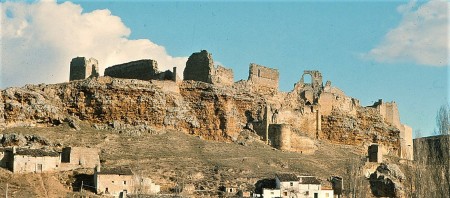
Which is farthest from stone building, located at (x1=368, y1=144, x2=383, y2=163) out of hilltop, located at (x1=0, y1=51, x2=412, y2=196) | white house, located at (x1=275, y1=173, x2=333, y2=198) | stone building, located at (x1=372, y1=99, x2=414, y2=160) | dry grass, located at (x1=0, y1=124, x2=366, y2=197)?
white house, located at (x1=275, y1=173, x2=333, y2=198)

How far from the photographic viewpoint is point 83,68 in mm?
73812

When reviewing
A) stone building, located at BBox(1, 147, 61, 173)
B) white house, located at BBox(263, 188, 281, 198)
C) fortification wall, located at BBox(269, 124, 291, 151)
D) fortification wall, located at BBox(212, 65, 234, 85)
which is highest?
fortification wall, located at BBox(212, 65, 234, 85)

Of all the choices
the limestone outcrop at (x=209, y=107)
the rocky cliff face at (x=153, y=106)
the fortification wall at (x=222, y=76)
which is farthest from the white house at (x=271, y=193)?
the fortification wall at (x=222, y=76)

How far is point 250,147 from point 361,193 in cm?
1548

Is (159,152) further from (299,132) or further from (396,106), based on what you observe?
(396,106)

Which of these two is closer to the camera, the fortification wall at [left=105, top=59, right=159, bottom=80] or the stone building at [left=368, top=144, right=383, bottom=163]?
the fortification wall at [left=105, top=59, right=159, bottom=80]

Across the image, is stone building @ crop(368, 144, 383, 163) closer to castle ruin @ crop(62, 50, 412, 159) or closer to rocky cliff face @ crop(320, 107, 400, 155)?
castle ruin @ crop(62, 50, 412, 159)

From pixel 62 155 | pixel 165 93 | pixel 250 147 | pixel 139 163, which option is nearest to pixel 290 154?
pixel 250 147

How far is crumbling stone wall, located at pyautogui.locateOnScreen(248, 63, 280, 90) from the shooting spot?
254 ft

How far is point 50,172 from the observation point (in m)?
55.1

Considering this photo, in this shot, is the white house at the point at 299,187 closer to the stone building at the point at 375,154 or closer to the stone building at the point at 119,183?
the stone building at the point at 119,183

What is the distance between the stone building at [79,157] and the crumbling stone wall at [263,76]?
23358 millimetres

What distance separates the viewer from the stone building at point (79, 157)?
56.6 meters

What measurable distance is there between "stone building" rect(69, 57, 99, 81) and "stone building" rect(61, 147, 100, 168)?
17.5m
